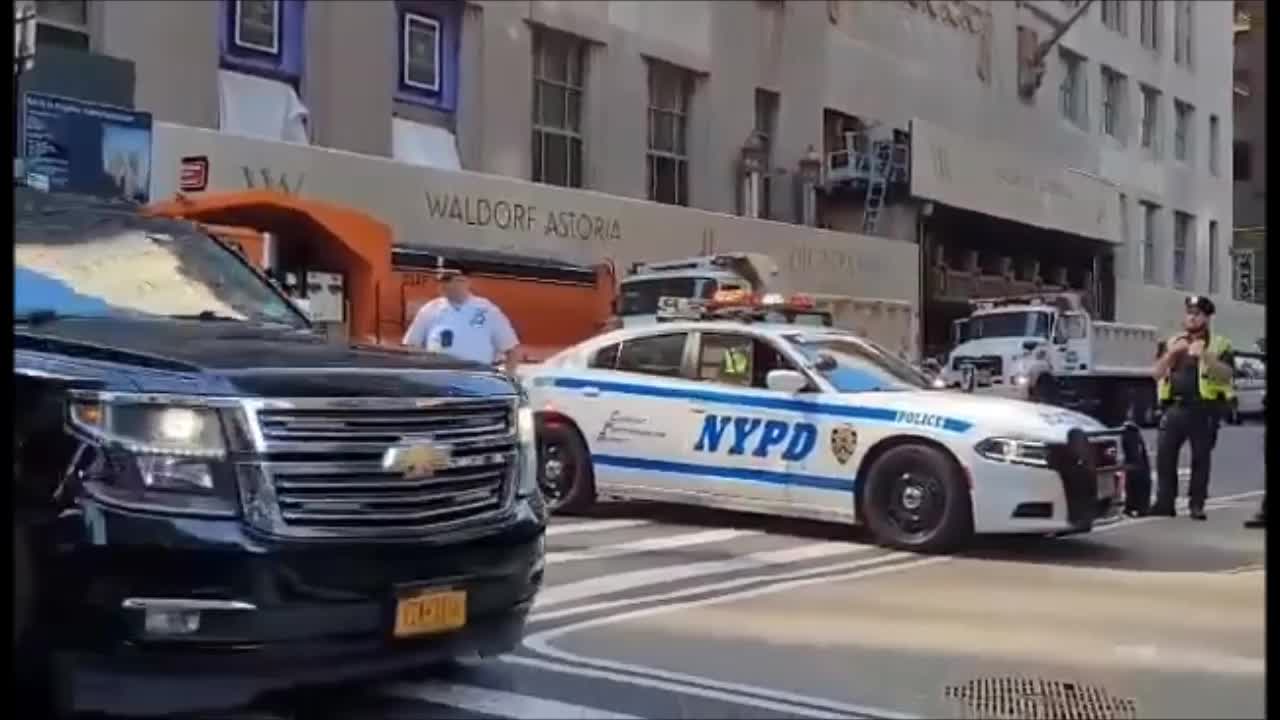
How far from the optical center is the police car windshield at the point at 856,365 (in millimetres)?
10820

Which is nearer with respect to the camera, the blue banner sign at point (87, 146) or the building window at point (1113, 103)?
the blue banner sign at point (87, 146)

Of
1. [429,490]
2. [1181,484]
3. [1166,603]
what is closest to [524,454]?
[429,490]

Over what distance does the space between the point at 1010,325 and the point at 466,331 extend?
646 inches

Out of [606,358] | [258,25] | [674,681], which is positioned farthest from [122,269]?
[258,25]

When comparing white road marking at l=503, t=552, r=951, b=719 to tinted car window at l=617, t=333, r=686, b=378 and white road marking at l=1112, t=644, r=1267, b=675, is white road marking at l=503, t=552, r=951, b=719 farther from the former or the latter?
tinted car window at l=617, t=333, r=686, b=378

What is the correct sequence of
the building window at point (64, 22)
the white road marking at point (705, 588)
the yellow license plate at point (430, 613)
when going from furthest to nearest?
the building window at point (64, 22) < the white road marking at point (705, 588) < the yellow license plate at point (430, 613)

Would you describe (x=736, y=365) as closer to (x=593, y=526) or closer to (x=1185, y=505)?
(x=593, y=526)

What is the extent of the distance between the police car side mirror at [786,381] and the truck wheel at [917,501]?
0.69 meters

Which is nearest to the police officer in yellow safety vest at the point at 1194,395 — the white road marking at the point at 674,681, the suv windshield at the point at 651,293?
the white road marking at the point at 674,681

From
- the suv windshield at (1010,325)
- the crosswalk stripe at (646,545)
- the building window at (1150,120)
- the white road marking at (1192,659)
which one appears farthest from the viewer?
the building window at (1150,120)

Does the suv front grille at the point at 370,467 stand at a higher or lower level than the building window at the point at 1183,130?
lower

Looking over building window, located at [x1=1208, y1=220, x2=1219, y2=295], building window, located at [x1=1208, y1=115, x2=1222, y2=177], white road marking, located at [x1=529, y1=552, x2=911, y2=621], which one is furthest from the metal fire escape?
white road marking, located at [x1=529, y1=552, x2=911, y2=621]

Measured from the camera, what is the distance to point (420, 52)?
76.5ft

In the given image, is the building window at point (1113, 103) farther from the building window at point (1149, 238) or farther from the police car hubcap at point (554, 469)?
the police car hubcap at point (554, 469)
